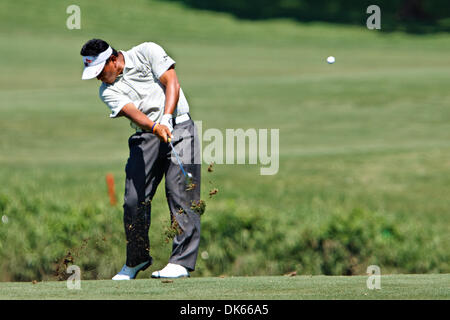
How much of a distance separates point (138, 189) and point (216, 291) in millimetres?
1585

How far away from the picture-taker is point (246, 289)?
5977mm

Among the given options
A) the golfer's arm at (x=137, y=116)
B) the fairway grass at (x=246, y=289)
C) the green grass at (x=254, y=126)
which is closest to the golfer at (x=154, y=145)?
the golfer's arm at (x=137, y=116)

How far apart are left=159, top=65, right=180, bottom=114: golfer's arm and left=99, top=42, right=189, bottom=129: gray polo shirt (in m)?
0.04

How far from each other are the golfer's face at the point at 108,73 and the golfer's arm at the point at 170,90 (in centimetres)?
35

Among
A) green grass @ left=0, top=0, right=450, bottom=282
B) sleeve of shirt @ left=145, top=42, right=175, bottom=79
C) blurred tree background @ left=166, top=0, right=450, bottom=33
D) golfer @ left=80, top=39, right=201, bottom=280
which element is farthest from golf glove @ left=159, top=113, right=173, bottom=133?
blurred tree background @ left=166, top=0, right=450, bottom=33

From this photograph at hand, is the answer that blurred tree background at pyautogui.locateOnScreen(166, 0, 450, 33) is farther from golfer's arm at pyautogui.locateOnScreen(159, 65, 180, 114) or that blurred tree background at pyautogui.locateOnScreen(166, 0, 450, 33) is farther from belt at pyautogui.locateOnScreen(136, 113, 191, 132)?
golfer's arm at pyautogui.locateOnScreen(159, 65, 180, 114)

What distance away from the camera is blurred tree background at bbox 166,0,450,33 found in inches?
1918

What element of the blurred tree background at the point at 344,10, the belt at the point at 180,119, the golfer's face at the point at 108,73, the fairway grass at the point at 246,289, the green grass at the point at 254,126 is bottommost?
the blurred tree background at the point at 344,10

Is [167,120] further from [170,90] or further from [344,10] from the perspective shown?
[344,10]

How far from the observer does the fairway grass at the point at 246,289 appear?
18.1ft

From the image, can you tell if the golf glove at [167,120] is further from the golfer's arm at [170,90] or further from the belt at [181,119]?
the belt at [181,119]

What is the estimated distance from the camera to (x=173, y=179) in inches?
283

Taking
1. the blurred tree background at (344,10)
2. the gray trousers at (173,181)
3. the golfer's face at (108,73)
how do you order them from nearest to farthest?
1. the golfer's face at (108,73)
2. the gray trousers at (173,181)
3. the blurred tree background at (344,10)
